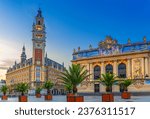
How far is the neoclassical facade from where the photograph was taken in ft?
126

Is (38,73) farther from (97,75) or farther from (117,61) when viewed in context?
(117,61)

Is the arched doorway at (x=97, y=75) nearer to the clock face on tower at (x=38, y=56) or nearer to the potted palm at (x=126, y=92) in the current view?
the clock face on tower at (x=38, y=56)

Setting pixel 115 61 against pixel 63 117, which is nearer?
pixel 63 117

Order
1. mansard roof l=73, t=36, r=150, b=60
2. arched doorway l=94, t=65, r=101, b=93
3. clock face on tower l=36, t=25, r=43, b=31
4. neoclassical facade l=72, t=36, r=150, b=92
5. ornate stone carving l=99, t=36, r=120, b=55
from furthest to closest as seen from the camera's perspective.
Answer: arched doorway l=94, t=65, r=101, b=93 < ornate stone carving l=99, t=36, r=120, b=55 < mansard roof l=73, t=36, r=150, b=60 < neoclassical facade l=72, t=36, r=150, b=92 < clock face on tower l=36, t=25, r=43, b=31

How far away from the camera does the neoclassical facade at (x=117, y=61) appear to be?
126ft

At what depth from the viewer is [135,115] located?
31.4 ft

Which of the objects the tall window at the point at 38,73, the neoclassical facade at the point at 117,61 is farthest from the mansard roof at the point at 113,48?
the tall window at the point at 38,73

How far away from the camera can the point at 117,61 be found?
41.7m

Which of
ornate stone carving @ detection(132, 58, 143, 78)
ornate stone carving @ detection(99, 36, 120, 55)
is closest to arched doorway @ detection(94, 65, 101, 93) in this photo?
ornate stone carving @ detection(99, 36, 120, 55)

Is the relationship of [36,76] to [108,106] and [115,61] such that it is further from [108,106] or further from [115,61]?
[108,106]

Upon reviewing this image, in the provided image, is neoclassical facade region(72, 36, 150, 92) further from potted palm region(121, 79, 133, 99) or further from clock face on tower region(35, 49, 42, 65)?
potted palm region(121, 79, 133, 99)

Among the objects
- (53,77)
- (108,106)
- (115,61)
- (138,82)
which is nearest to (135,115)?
(108,106)

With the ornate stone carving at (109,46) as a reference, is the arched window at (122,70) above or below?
below

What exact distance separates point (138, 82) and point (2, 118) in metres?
30.0
